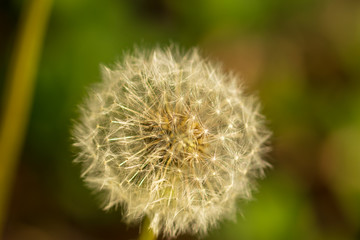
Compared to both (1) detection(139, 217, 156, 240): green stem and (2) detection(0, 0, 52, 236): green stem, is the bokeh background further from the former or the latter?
(1) detection(139, 217, 156, 240): green stem

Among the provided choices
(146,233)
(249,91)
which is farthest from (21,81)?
(249,91)

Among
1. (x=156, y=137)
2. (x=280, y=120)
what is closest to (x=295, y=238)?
(x=280, y=120)

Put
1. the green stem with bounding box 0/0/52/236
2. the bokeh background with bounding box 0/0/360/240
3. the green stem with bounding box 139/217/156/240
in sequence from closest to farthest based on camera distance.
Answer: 1. the green stem with bounding box 139/217/156/240
2. the green stem with bounding box 0/0/52/236
3. the bokeh background with bounding box 0/0/360/240

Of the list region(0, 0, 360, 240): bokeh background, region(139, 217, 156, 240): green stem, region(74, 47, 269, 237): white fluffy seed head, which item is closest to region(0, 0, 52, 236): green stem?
region(0, 0, 360, 240): bokeh background

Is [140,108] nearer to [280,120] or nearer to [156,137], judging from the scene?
[156,137]

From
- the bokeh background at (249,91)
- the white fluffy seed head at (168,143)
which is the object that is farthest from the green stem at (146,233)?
the bokeh background at (249,91)

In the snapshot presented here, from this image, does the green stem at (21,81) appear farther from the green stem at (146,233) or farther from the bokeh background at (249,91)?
the green stem at (146,233)

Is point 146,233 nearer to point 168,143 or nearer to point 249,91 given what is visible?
point 168,143
